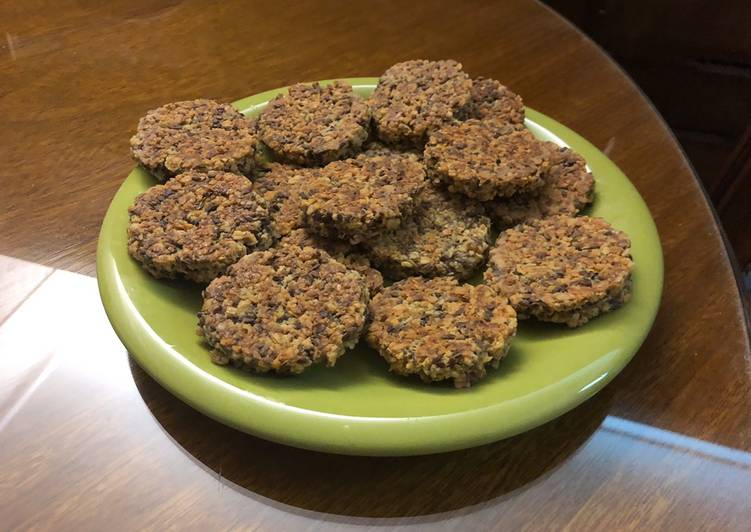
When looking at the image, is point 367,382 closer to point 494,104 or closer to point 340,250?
point 340,250

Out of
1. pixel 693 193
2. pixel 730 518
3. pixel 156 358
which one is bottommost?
pixel 730 518

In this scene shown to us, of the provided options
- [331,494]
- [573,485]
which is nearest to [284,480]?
[331,494]

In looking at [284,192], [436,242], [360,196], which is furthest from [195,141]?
[436,242]

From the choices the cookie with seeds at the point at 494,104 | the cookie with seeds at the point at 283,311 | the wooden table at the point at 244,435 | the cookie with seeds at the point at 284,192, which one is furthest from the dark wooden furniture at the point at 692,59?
the cookie with seeds at the point at 283,311

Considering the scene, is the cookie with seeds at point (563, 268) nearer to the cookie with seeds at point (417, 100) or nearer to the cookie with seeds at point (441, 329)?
the cookie with seeds at point (441, 329)

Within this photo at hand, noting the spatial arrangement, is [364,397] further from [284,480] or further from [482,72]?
[482,72]
